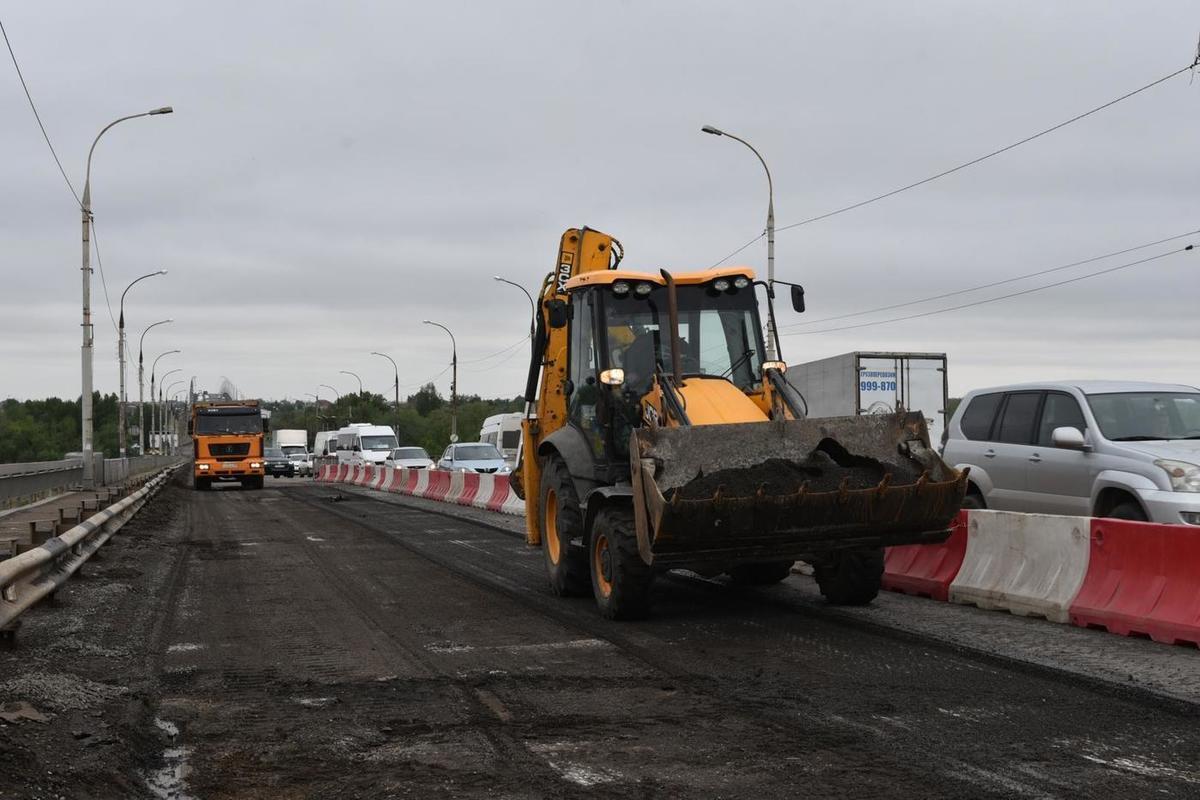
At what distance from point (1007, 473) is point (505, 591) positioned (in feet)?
17.2

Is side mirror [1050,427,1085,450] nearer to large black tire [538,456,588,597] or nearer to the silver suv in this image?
the silver suv

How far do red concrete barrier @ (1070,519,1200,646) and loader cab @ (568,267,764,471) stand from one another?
308 centimetres

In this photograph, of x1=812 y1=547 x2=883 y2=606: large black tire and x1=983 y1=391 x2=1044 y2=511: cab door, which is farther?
x1=983 y1=391 x2=1044 y2=511: cab door

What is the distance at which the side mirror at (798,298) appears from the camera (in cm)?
1052

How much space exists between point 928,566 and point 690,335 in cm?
311

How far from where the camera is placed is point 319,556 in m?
16.1

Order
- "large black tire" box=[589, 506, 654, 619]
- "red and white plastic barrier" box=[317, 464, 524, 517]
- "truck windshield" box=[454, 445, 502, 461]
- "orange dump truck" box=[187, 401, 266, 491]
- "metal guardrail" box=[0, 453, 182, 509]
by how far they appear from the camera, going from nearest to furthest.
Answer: "large black tire" box=[589, 506, 654, 619], "red and white plastic barrier" box=[317, 464, 524, 517], "metal guardrail" box=[0, 453, 182, 509], "truck windshield" box=[454, 445, 502, 461], "orange dump truck" box=[187, 401, 266, 491]

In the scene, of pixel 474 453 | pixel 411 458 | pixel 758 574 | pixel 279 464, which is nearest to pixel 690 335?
pixel 758 574

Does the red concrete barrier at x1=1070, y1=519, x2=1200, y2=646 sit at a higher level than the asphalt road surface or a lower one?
higher

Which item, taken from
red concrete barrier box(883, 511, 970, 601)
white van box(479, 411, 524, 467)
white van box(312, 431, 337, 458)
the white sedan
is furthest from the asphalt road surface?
white van box(312, 431, 337, 458)

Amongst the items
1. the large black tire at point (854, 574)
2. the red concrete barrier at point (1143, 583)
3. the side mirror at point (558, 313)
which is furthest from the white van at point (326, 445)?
the red concrete barrier at point (1143, 583)

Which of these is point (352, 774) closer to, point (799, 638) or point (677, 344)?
point (799, 638)

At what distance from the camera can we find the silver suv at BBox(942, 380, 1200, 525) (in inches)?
410

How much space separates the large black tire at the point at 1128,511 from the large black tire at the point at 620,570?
433cm
